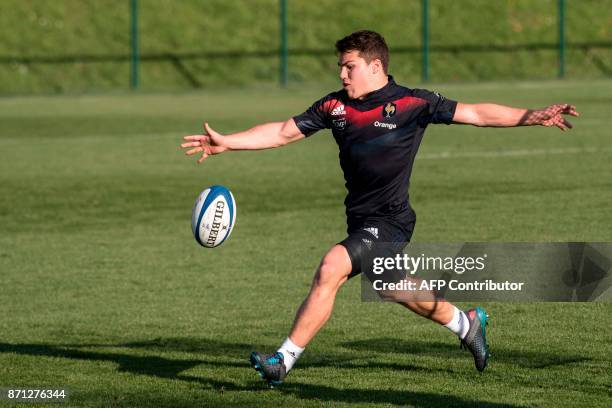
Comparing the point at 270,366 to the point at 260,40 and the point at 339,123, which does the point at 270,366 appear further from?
the point at 260,40

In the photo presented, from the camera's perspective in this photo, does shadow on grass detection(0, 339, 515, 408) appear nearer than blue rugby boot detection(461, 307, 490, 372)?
Yes

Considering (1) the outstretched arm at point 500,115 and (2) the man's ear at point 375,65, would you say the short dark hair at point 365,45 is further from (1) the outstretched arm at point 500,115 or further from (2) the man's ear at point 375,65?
(1) the outstretched arm at point 500,115

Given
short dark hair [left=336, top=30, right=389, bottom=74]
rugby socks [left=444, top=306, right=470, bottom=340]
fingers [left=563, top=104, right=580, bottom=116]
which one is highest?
short dark hair [left=336, top=30, right=389, bottom=74]

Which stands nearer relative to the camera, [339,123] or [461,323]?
[339,123]

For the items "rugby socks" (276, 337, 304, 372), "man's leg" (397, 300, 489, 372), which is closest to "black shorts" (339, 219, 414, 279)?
"man's leg" (397, 300, 489, 372)

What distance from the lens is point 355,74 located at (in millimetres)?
8109

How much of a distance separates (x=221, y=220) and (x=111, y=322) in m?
1.99

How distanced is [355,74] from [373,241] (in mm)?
1016

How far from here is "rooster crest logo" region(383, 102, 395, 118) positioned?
8211 millimetres

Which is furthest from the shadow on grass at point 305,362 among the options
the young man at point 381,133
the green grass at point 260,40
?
the green grass at point 260,40

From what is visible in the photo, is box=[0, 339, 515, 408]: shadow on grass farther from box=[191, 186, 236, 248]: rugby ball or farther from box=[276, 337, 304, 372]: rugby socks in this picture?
box=[191, 186, 236, 248]: rugby ball

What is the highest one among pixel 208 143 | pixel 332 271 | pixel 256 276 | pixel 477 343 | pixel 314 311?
pixel 208 143

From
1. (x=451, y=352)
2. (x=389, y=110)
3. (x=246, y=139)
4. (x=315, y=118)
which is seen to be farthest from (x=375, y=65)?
(x=451, y=352)

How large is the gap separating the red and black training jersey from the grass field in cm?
104
